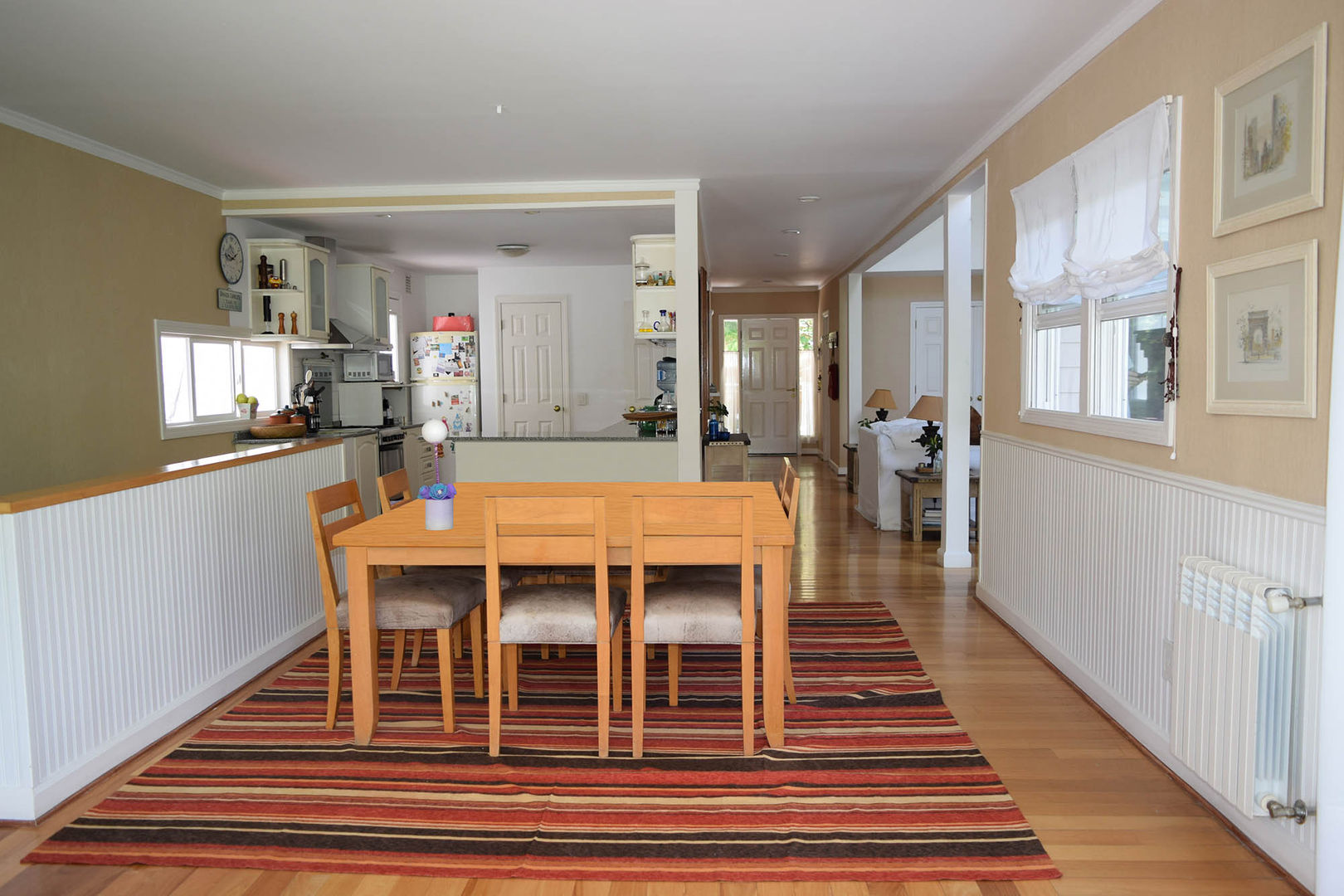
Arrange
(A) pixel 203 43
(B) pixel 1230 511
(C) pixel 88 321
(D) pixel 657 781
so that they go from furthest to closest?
1. (C) pixel 88 321
2. (A) pixel 203 43
3. (D) pixel 657 781
4. (B) pixel 1230 511

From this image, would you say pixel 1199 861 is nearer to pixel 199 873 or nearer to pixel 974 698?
pixel 974 698

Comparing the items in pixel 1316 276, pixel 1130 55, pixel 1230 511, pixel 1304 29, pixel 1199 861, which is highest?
pixel 1130 55

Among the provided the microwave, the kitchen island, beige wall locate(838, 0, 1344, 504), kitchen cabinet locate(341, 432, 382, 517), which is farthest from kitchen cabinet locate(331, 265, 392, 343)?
beige wall locate(838, 0, 1344, 504)

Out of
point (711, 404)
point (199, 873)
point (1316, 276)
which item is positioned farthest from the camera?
point (711, 404)

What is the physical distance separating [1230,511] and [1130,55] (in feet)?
5.60

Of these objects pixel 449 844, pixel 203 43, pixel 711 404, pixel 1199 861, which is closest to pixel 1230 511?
pixel 1199 861

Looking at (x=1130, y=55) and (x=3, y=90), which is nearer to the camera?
(x=1130, y=55)

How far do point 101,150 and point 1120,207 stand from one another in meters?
5.00

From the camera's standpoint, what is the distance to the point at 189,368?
5.53 meters

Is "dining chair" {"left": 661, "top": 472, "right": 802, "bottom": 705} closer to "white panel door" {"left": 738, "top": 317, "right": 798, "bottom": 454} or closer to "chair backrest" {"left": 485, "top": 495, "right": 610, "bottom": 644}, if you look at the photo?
"chair backrest" {"left": 485, "top": 495, "right": 610, "bottom": 644}

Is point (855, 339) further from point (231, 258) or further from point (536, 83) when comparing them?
point (536, 83)

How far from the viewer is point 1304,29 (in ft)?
6.88

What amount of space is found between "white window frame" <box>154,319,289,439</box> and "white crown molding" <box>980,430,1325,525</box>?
4965 mm

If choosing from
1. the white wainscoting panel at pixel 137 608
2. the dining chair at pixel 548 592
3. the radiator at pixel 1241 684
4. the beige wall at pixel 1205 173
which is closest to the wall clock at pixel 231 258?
the white wainscoting panel at pixel 137 608
